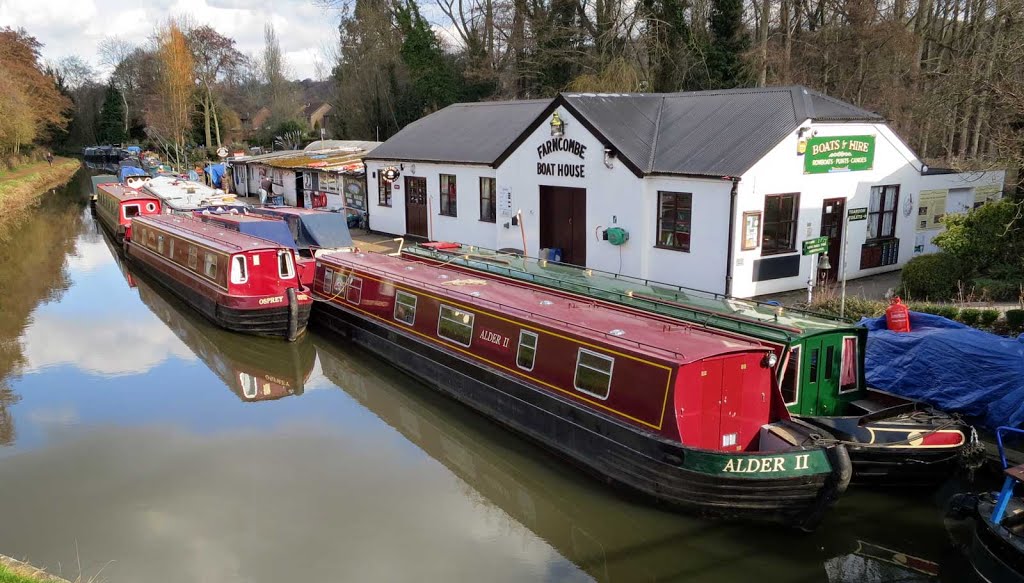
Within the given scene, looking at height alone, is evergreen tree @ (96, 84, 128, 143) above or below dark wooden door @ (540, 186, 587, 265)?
above

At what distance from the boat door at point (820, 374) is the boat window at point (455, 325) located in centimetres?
480

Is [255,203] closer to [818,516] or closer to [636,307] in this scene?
[636,307]

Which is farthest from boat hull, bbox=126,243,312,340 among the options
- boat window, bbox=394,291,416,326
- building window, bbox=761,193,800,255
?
building window, bbox=761,193,800,255

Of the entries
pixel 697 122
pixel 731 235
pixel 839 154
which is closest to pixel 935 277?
pixel 839 154

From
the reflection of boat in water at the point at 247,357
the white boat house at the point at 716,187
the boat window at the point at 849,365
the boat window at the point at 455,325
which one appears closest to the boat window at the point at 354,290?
the reflection of boat in water at the point at 247,357

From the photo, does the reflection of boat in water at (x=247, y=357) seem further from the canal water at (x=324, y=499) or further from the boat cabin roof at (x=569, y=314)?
the boat cabin roof at (x=569, y=314)

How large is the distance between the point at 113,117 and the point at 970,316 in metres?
76.9

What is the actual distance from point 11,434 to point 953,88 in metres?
19.7

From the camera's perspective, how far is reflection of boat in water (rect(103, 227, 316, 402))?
13.5m

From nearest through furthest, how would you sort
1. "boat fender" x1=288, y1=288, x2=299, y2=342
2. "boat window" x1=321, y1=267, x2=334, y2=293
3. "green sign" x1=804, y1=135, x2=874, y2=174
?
1. "green sign" x1=804, y1=135, x2=874, y2=174
2. "boat fender" x1=288, y1=288, x2=299, y2=342
3. "boat window" x1=321, y1=267, x2=334, y2=293

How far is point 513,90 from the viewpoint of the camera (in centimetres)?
3738

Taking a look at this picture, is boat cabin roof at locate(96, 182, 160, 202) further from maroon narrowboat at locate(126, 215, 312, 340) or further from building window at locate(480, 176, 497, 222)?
building window at locate(480, 176, 497, 222)

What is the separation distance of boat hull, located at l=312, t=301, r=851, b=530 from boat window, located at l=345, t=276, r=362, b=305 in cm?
362

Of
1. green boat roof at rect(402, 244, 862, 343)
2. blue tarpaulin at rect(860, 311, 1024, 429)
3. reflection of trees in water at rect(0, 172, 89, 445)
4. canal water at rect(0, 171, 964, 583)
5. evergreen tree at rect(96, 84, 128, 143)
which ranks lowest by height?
canal water at rect(0, 171, 964, 583)
